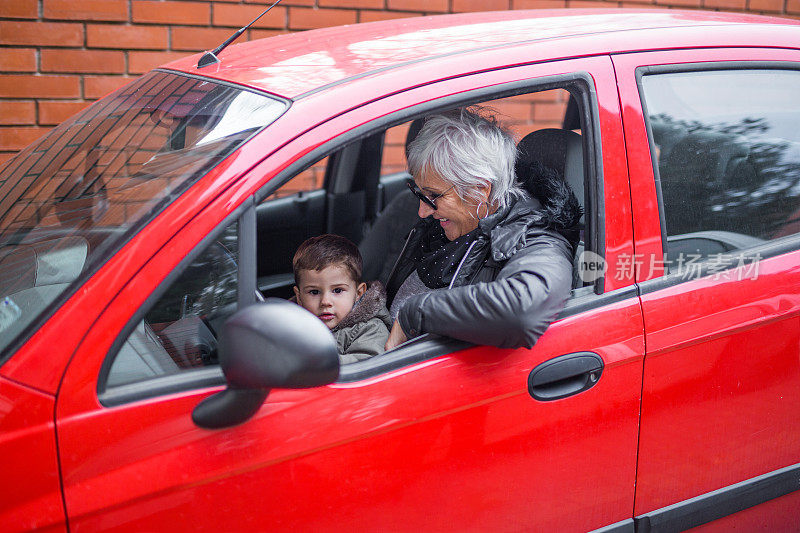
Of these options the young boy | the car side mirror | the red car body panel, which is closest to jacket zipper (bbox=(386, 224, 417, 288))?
the young boy

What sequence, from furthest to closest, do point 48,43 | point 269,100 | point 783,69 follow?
point 48,43 < point 783,69 < point 269,100

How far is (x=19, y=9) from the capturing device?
11.6 feet

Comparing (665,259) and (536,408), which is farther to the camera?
(665,259)

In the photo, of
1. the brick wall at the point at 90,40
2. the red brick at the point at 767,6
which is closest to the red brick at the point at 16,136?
the brick wall at the point at 90,40

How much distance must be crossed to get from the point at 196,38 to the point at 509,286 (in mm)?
2934

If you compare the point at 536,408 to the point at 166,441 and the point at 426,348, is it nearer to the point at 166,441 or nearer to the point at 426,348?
the point at 426,348

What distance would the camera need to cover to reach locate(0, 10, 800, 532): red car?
4.23ft

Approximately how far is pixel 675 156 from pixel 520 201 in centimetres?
40

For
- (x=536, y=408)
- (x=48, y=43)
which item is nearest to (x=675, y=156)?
(x=536, y=408)

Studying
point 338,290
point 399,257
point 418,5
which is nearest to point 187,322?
point 338,290

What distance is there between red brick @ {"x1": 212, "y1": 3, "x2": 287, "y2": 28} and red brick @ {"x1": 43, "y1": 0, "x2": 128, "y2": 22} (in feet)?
1.52

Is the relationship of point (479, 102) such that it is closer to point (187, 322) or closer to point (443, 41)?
point (443, 41)

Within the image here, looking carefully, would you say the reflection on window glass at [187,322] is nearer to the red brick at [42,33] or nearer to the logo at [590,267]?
the logo at [590,267]

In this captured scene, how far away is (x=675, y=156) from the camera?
70.1 inches
